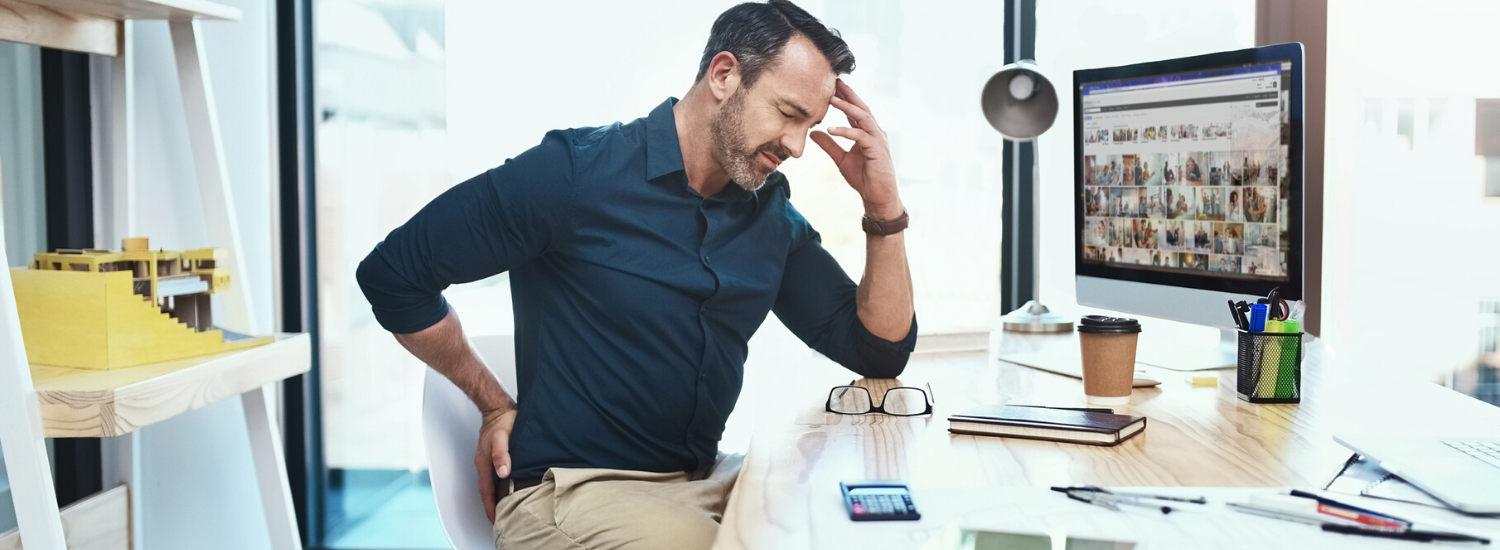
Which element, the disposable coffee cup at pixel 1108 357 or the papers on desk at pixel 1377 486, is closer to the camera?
the papers on desk at pixel 1377 486

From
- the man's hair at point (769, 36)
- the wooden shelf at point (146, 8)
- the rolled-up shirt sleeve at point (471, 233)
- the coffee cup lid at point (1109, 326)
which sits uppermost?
the wooden shelf at point (146, 8)

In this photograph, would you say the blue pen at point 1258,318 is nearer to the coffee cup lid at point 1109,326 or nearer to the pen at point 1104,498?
the coffee cup lid at point 1109,326

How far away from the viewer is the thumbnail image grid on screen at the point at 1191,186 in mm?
1585

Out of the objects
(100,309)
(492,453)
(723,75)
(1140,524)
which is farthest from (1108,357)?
(100,309)

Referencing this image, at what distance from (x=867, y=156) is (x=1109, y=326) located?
429mm

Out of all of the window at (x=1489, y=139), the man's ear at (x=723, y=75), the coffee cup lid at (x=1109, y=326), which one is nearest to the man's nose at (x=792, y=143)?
the man's ear at (x=723, y=75)

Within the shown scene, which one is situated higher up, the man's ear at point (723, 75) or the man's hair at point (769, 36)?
the man's hair at point (769, 36)

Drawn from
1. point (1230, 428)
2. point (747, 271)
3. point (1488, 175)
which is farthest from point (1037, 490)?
point (1488, 175)

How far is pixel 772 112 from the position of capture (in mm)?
1514

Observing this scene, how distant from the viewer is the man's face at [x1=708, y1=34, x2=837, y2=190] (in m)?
1.51

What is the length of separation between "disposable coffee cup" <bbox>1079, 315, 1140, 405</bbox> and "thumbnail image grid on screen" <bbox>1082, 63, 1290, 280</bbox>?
0.35m

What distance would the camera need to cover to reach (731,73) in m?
1.53

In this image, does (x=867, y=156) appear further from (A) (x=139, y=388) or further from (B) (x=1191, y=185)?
(A) (x=139, y=388)

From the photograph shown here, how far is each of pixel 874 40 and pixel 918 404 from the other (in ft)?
5.25
